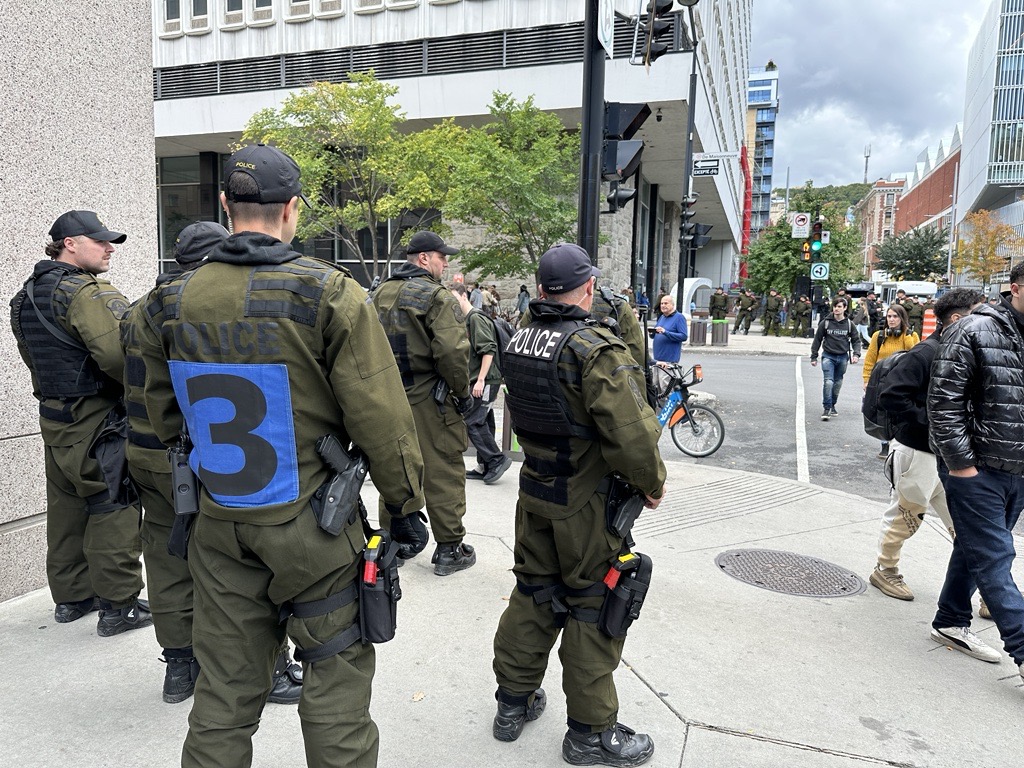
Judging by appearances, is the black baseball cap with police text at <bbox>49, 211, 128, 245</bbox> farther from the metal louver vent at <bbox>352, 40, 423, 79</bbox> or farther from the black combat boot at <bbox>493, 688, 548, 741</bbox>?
the metal louver vent at <bbox>352, 40, 423, 79</bbox>

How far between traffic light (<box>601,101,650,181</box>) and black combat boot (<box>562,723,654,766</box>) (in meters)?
5.45

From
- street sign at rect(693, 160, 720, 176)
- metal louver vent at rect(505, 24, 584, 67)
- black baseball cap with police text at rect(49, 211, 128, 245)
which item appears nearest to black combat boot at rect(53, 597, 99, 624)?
black baseball cap with police text at rect(49, 211, 128, 245)

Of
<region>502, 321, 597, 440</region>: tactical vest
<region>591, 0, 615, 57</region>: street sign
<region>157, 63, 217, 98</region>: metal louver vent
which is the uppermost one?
<region>157, 63, 217, 98</region>: metal louver vent

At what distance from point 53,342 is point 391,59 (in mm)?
23346

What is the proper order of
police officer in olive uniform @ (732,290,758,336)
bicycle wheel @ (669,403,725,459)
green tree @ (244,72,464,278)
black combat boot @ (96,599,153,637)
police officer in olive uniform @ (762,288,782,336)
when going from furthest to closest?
police officer in olive uniform @ (732,290,758,336)
police officer in olive uniform @ (762,288,782,336)
green tree @ (244,72,464,278)
bicycle wheel @ (669,403,725,459)
black combat boot @ (96,599,153,637)

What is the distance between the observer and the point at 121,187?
16.6ft

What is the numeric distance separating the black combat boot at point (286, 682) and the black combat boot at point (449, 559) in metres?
1.52

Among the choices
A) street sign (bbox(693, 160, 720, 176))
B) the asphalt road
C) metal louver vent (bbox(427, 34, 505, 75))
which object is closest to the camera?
the asphalt road

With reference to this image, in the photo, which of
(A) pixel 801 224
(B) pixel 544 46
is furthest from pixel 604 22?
(A) pixel 801 224

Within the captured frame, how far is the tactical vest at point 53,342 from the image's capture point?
12.1 ft

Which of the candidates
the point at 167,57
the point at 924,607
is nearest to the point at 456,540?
the point at 924,607

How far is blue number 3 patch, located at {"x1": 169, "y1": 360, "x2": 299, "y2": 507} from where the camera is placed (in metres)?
2.24

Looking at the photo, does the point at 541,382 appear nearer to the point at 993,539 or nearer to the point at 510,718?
the point at 510,718

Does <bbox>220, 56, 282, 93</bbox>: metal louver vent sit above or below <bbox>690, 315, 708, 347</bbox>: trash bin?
above
